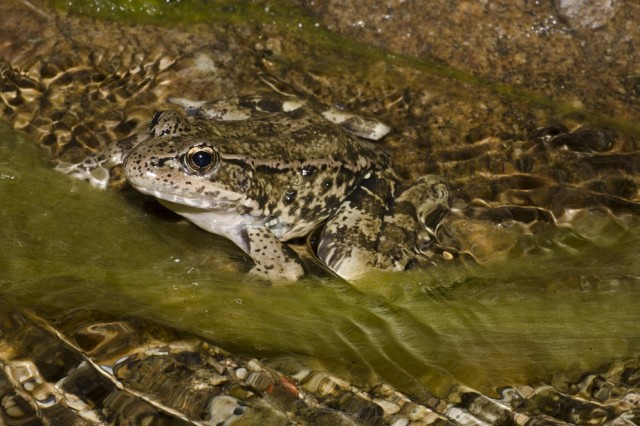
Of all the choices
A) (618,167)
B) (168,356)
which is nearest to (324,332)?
(168,356)

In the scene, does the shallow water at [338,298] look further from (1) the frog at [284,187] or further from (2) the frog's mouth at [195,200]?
(2) the frog's mouth at [195,200]

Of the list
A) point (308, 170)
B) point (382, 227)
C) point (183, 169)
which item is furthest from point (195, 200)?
point (382, 227)

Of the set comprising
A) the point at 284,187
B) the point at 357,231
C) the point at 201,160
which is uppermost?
the point at 201,160

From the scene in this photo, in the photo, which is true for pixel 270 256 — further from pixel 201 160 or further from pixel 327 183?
pixel 201 160

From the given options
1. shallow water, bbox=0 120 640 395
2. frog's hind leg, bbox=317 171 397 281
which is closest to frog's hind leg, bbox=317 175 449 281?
frog's hind leg, bbox=317 171 397 281

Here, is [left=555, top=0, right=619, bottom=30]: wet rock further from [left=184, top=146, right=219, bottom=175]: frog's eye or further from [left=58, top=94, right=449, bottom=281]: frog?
[left=184, top=146, right=219, bottom=175]: frog's eye

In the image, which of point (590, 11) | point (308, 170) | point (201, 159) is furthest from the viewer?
point (590, 11)
